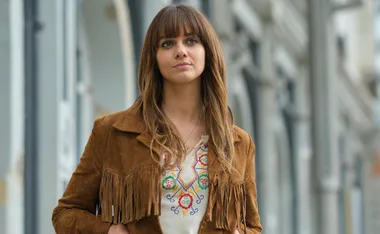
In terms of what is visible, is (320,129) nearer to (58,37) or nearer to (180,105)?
(58,37)

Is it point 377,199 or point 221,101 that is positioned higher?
point 221,101

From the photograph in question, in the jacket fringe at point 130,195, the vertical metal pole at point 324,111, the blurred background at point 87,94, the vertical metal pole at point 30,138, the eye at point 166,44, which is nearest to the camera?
the jacket fringe at point 130,195

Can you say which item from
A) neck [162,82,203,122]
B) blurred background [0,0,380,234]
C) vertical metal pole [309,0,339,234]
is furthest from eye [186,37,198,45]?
vertical metal pole [309,0,339,234]

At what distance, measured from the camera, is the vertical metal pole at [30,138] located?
502 cm

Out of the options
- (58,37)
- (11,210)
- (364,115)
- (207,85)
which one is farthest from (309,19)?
(364,115)

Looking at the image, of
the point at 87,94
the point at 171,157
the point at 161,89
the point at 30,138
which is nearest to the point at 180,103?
the point at 161,89

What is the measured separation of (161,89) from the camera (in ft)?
6.97

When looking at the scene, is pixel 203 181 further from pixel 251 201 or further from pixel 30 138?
pixel 30 138

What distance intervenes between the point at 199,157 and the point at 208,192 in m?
0.09

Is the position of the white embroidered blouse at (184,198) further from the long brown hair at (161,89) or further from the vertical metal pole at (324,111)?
the vertical metal pole at (324,111)

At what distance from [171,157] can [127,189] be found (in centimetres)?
12

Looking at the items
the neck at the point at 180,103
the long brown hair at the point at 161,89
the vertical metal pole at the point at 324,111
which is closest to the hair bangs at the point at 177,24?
the long brown hair at the point at 161,89

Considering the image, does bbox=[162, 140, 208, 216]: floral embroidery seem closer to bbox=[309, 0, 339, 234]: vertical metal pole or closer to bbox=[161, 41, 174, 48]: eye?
bbox=[161, 41, 174, 48]: eye

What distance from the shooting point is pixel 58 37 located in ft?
17.2
